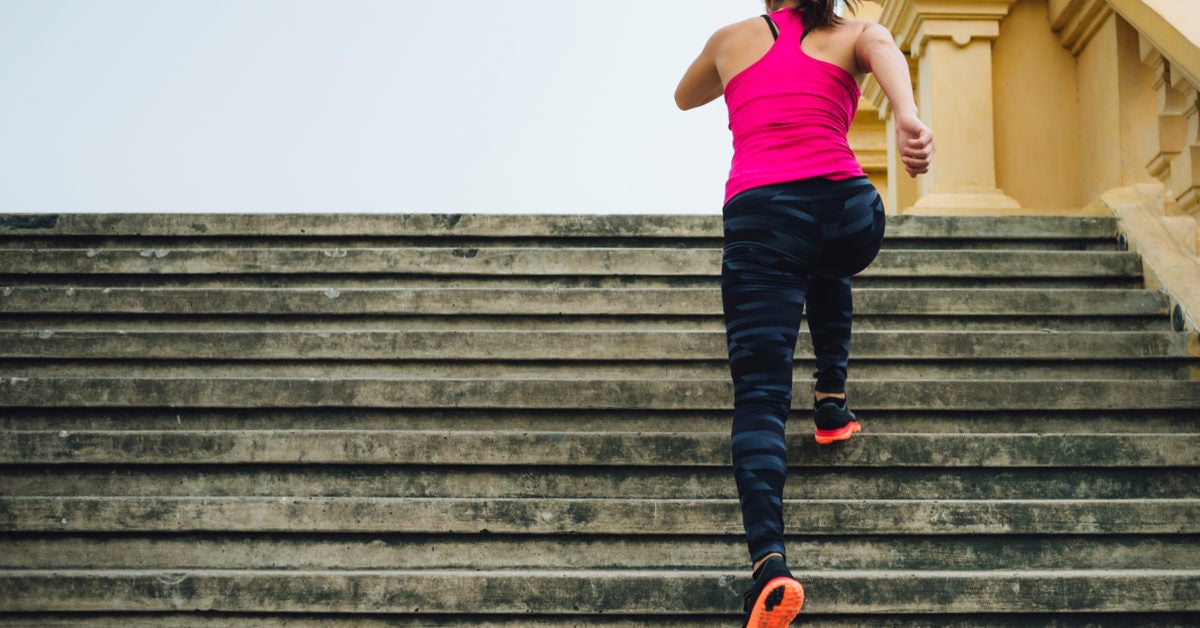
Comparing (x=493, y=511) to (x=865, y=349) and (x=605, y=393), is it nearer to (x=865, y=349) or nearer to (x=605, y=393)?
(x=605, y=393)

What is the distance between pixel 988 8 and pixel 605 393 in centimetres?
556

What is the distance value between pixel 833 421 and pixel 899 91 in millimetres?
1113

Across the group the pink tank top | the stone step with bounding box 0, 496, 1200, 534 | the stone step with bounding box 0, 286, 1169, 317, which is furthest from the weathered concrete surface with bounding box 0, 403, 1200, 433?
the pink tank top

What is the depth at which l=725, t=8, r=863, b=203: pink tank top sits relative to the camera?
8.96ft

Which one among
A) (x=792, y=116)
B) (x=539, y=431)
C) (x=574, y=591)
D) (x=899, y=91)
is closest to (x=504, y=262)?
(x=539, y=431)

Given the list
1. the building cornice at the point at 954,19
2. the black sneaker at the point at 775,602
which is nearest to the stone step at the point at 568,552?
the black sneaker at the point at 775,602

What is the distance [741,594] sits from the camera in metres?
2.87

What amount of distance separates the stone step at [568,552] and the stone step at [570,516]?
0.03 meters

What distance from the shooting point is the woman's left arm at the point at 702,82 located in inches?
116

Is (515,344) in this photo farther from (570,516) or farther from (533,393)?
(570,516)

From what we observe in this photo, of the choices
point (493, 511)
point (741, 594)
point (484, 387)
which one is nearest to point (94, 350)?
point (484, 387)

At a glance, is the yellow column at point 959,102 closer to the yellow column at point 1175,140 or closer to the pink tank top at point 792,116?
the yellow column at point 1175,140

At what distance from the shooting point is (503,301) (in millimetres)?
4551

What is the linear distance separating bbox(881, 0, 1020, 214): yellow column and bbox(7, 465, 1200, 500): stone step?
426 cm
